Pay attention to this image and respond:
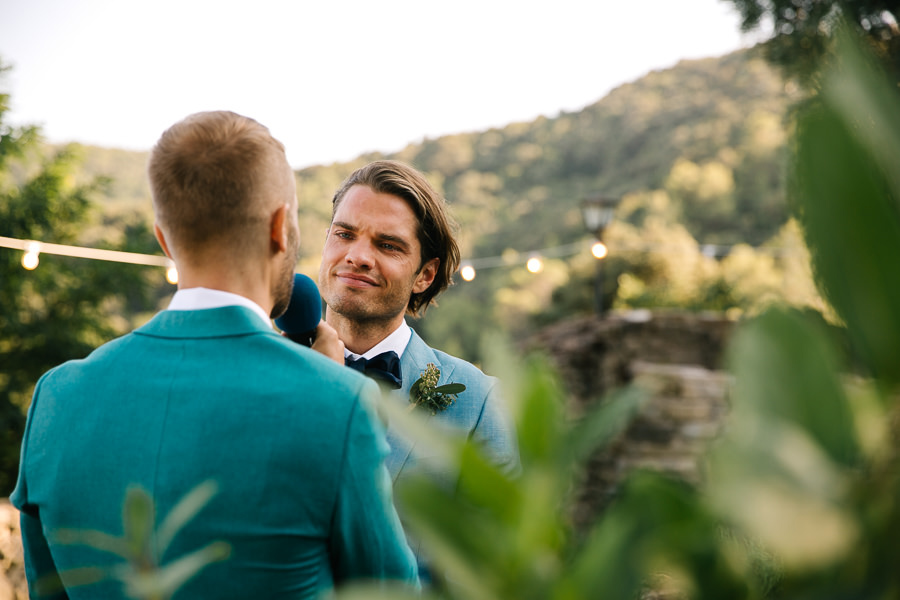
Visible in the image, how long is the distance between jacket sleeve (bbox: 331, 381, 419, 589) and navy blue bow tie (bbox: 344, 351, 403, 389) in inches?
35.8

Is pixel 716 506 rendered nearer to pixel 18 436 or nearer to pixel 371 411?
pixel 371 411

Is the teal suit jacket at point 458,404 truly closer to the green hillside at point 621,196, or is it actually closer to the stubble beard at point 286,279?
the stubble beard at point 286,279

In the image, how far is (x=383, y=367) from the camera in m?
1.99

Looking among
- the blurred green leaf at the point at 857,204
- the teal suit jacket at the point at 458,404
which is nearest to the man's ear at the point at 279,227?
the teal suit jacket at the point at 458,404

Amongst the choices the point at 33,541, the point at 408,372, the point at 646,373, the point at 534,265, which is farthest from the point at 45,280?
the point at 33,541

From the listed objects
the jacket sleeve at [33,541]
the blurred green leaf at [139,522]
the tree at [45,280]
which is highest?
the tree at [45,280]

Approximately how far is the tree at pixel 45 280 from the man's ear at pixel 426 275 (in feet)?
27.7

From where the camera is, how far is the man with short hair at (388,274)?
203cm

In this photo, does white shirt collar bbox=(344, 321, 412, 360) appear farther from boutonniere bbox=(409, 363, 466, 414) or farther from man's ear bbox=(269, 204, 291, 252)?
man's ear bbox=(269, 204, 291, 252)

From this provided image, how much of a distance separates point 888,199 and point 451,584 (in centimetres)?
23

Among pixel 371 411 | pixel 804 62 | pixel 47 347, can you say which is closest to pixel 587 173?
pixel 804 62

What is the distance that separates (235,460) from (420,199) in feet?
4.66

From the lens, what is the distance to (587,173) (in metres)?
35.6

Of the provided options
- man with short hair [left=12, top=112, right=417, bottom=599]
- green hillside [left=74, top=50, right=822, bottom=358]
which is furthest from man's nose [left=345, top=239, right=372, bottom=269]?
green hillside [left=74, top=50, right=822, bottom=358]
